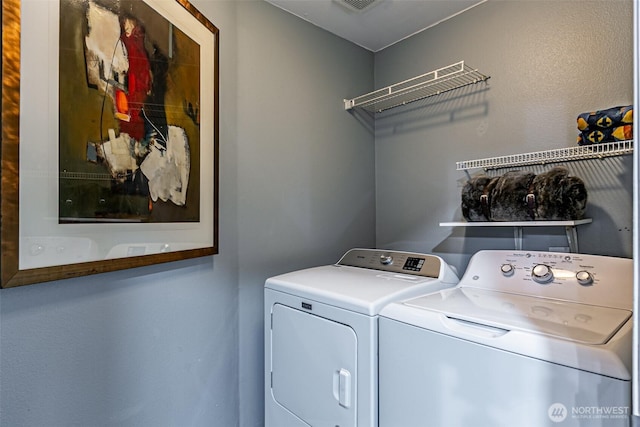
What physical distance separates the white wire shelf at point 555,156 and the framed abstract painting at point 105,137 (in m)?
1.30

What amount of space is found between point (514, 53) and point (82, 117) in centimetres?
184

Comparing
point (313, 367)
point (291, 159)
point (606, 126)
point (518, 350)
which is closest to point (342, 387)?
point (313, 367)

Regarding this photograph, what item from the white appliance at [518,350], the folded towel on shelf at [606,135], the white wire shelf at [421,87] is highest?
the white wire shelf at [421,87]

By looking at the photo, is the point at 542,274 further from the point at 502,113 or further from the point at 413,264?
the point at 502,113

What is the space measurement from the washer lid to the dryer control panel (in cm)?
A: 22

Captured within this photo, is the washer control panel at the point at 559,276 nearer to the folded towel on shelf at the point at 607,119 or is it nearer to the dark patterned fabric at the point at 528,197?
the dark patterned fabric at the point at 528,197

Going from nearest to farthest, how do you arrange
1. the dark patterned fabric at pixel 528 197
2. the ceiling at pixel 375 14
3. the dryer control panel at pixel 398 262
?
the dark patterned fabric at pixel 528 197 < the dryer control panel at pixel 398 262 < the ceiling at pixel 375 14

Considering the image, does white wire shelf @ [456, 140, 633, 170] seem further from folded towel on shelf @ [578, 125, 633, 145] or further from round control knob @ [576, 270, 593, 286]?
round control knob @ [576, 270, 593, 286]

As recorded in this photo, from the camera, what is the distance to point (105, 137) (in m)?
1.01

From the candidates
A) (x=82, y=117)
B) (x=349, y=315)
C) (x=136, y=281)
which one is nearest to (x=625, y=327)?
(x=349, y=315)

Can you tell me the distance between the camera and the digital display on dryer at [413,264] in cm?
160

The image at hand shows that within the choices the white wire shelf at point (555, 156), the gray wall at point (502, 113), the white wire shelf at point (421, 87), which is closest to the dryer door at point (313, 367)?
the gray wall at point (502, 113)

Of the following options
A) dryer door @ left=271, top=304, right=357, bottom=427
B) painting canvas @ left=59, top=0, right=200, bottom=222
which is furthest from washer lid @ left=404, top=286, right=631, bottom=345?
painting canvas @ left=59, top=0, right=200, bottom=222

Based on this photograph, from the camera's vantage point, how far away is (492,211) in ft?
5.03
